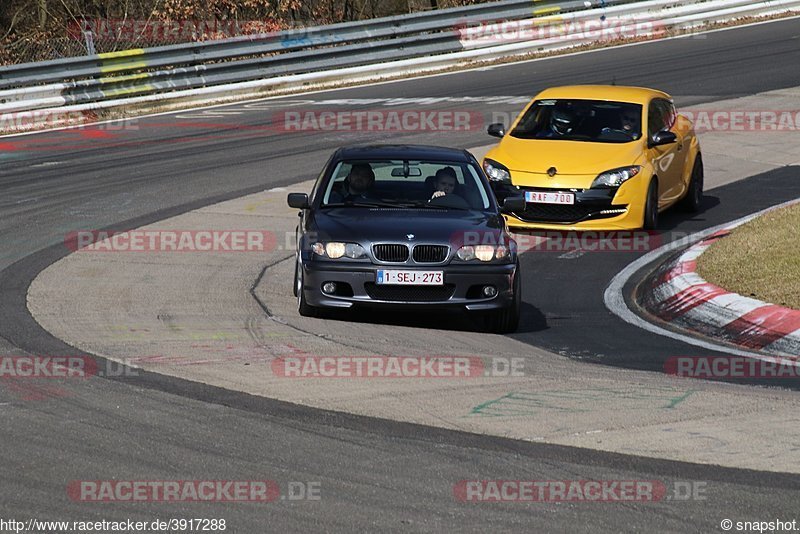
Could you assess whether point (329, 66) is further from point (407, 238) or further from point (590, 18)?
point (407, 238)

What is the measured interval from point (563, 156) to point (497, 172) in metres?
0.80

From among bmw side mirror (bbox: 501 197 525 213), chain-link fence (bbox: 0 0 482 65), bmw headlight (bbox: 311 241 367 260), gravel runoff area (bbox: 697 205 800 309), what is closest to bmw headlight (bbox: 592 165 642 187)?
gravel runoff area (bbox: 697 205 800 309)

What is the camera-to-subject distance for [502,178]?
50.3ft

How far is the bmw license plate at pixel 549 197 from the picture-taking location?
15102 mm

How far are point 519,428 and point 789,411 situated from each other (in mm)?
1676

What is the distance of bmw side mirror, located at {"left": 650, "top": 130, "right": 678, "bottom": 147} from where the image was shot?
15844 millimetres

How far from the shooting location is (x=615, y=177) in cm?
1529

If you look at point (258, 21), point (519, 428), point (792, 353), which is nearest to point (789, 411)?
point (519, 428)

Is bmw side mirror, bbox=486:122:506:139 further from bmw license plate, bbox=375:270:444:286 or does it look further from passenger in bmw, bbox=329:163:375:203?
bmw license plate, bbox=375:270:444:286

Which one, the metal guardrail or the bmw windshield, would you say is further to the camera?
the metal guardrail

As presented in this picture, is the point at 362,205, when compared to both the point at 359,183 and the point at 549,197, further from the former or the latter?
the point at 549,197

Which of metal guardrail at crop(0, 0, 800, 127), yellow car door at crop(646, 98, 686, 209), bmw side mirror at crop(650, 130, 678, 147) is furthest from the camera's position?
metal guardrail at crop(0, 0, 800, 127)

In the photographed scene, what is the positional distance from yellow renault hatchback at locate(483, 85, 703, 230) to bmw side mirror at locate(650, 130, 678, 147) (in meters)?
0.01

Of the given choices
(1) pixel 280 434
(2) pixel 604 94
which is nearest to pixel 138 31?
(2) pixel 604 94
